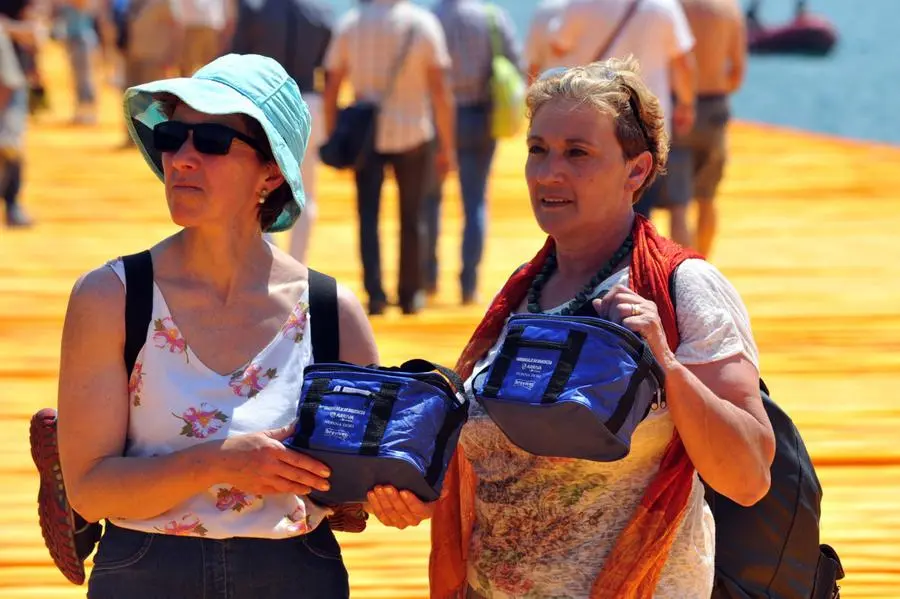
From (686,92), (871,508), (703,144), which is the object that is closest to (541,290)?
(871,508)

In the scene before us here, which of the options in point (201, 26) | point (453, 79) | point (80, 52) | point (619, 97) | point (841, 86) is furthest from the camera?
point (841, 86)

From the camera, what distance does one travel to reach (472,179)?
9.40 meters

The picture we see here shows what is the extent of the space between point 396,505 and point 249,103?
27.7 inches

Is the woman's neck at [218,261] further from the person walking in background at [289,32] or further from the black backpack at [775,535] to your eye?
the person walking in background at [289,32]

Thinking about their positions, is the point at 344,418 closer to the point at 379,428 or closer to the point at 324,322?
the point at 379,428

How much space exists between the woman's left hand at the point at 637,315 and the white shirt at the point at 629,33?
5.05m

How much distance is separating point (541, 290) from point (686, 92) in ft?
17.3

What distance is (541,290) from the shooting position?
2.90 m

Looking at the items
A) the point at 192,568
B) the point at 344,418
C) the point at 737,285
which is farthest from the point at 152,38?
the point at 344,418

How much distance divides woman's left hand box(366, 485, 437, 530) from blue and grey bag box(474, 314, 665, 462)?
180 millimetres

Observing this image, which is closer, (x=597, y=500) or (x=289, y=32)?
(x=597, y=500)

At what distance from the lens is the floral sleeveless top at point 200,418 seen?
264cm

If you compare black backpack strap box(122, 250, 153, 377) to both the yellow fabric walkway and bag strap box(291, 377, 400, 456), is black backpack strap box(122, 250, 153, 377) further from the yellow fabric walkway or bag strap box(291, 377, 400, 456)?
the yellow fabric walkway

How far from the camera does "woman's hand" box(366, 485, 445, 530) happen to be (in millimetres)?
2520
